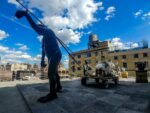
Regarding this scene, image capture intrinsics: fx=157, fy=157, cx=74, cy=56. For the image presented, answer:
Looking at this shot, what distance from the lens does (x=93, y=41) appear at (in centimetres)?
6331

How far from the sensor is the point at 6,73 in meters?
66.6

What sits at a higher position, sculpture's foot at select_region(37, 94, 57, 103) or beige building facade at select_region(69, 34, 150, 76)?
beige building facade at select_region(69, 34, 150, 76)

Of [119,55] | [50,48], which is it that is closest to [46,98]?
[50,48]

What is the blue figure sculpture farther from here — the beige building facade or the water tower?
the water tower

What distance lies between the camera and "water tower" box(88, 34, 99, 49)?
60.9 m

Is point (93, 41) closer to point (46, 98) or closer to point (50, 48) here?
point (50, 48)

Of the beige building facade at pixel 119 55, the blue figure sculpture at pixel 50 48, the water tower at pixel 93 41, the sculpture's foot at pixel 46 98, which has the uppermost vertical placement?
the water tower at pixel 93 41

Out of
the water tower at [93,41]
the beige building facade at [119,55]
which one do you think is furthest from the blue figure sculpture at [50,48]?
the water tower at [93,41]

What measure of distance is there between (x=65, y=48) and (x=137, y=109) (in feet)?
7.88

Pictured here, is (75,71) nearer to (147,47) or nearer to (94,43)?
(94,43)

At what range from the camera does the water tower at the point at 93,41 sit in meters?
60.9

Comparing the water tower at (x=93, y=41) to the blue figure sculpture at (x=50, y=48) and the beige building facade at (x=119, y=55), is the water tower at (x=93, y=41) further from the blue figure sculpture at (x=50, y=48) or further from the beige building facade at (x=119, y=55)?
the blue figure sculpture at (x=50, y=48)

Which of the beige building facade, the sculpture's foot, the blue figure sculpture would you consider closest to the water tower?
the beige building facade

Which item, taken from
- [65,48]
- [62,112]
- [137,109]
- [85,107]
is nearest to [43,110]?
[62,112]
